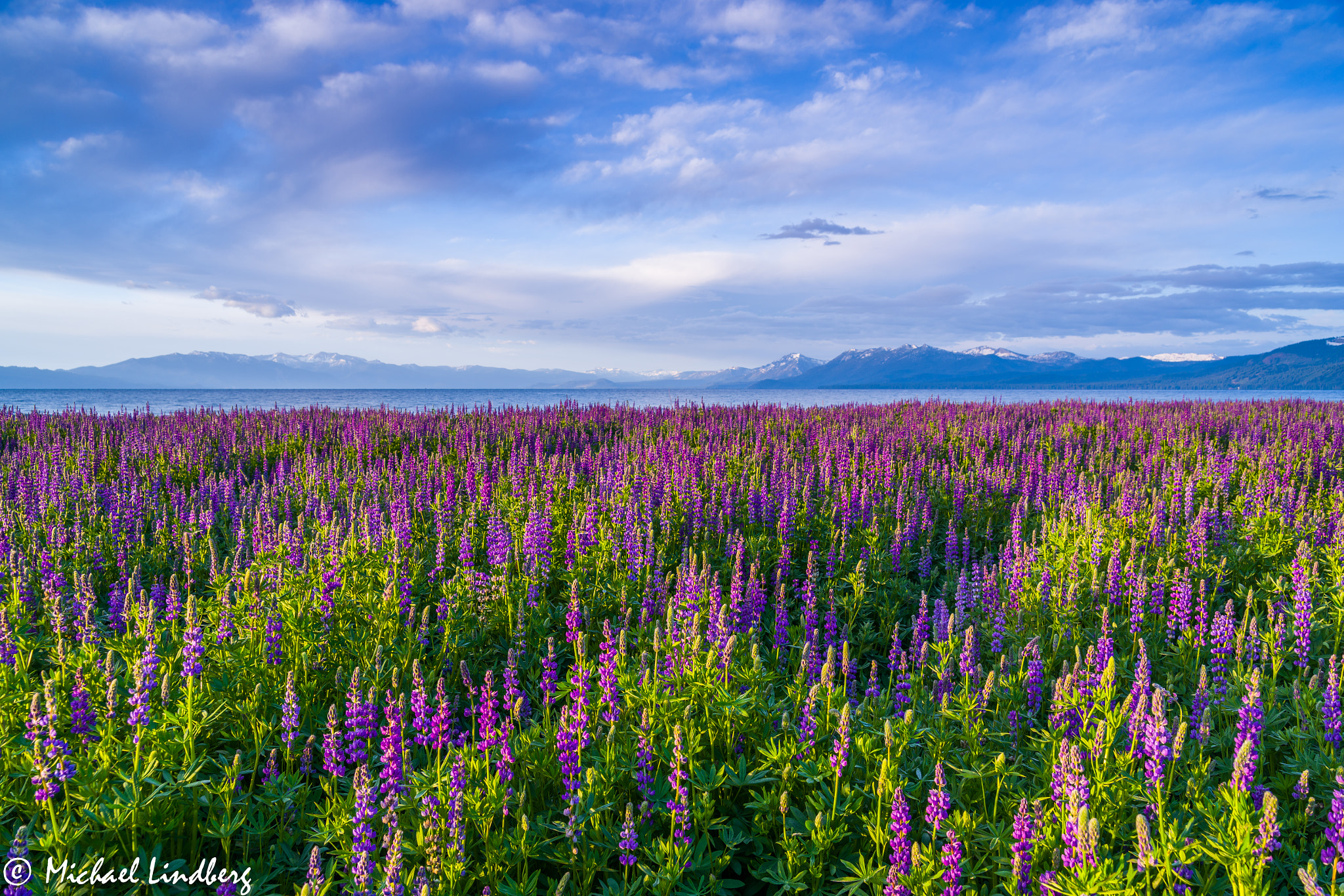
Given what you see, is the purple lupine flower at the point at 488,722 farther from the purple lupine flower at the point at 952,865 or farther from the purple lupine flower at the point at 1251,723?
the purple lupine flower at the point at 1251,723

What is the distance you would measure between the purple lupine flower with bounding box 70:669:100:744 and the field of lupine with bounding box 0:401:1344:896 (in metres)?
0.09

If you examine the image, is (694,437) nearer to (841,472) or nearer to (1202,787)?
(841,472)

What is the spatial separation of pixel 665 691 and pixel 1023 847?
1640 mm

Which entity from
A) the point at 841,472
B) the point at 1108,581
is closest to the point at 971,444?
the point at 841,472

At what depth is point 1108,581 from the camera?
5.24m

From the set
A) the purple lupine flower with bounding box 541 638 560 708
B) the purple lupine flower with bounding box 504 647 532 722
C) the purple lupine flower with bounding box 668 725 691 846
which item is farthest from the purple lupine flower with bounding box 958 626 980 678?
the purple lupine flower with bounding box 504 647 532 722

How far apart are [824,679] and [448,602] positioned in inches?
116

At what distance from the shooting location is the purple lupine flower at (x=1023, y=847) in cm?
228

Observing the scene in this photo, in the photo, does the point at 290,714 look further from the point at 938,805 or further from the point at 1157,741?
the point at 1157,741

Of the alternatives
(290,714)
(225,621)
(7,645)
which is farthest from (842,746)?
(7,645)

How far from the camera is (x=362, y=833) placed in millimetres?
2246

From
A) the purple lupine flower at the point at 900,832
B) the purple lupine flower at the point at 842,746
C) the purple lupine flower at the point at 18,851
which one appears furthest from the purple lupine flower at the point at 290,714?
the purple lupine flower at the point at 900,832

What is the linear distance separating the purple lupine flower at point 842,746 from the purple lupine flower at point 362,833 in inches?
71.0

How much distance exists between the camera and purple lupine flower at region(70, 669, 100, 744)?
9.32ft
